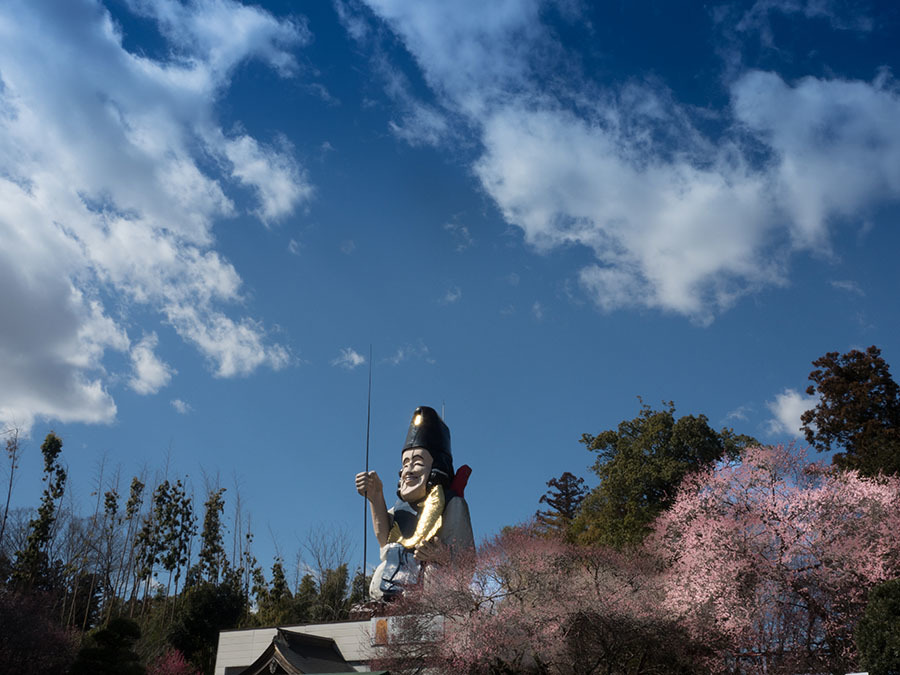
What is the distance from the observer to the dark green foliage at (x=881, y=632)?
941cm

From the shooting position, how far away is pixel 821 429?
22625 millimetres

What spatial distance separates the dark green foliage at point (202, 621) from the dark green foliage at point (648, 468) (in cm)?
1188

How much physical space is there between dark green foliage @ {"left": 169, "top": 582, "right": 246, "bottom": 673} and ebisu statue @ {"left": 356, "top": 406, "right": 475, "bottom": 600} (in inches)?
424

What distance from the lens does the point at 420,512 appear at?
689 inches

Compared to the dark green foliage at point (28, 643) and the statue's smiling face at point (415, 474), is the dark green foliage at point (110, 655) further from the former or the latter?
the statue's smiling face at point (415, 474)

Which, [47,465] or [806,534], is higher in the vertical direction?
[47,465]

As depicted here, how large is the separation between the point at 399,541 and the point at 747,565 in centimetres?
762

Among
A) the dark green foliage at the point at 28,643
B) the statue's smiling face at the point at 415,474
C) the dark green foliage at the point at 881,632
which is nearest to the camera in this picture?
the dark green foliage at the point at 881,632

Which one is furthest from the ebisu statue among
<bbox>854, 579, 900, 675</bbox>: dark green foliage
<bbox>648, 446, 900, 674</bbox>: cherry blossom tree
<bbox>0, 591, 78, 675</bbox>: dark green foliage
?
<bbox>0, 591, 78, 675</bbox>: dark green foliage

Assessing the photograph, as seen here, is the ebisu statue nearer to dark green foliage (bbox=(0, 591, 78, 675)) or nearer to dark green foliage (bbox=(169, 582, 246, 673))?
dark green foliage (bbox=(0, 591, 78, 675))

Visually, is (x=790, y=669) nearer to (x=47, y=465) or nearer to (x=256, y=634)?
(x=256, y=634)

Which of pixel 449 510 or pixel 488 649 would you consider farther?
pixel 449 510

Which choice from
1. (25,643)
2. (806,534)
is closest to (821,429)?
(806,534)

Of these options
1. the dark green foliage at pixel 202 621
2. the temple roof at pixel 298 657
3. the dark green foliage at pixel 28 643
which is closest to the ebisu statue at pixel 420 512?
the temple roof at pixel 298 657
